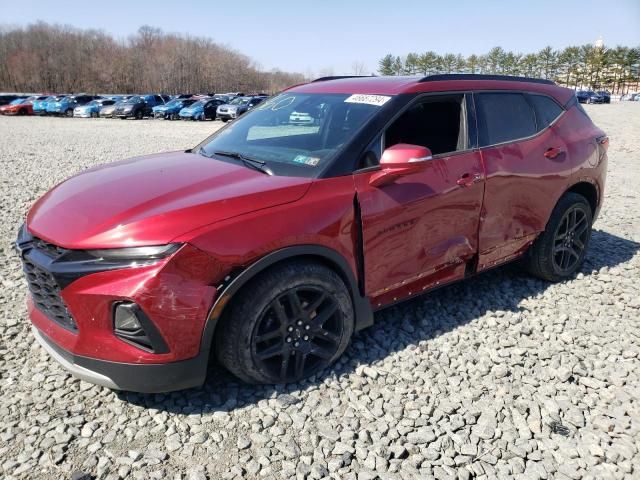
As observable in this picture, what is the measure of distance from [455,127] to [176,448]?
285 centimetres

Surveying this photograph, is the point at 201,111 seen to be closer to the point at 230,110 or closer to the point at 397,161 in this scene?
the point at 230,110

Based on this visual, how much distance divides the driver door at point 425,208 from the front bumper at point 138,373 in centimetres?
121

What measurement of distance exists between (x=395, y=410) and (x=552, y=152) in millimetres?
2714

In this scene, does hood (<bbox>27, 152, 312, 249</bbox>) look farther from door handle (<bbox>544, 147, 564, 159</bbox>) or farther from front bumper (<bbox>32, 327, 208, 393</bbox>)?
door handle (<bbox>544, 147, 564, 159</bbox>)

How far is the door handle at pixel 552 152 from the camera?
4.12 metres

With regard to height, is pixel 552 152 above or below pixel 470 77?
below

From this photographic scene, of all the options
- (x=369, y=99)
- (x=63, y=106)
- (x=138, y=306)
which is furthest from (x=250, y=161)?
(x=63, y=106)

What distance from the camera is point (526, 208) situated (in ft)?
13.1

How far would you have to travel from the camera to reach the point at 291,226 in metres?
2.67

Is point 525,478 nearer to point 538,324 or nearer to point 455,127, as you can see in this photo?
point 538,324

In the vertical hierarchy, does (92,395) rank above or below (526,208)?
below

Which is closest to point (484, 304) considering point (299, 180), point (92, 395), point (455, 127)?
point (455, 127)

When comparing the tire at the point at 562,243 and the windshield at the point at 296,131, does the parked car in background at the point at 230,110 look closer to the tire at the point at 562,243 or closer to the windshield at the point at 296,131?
the windshield at the point at 296,131

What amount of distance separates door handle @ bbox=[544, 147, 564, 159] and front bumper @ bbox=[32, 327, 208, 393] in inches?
130
